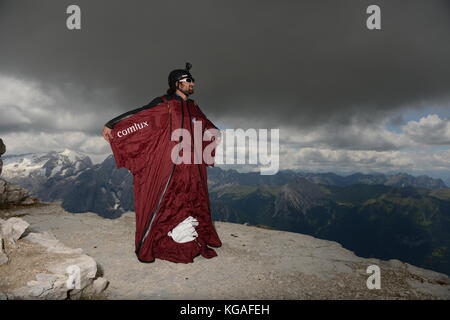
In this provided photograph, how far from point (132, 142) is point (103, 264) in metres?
3.08

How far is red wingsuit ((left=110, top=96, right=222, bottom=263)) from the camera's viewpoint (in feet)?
21.7

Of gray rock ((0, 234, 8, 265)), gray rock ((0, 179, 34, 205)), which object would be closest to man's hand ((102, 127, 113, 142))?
gray rock ((0, 234, 8, 265))

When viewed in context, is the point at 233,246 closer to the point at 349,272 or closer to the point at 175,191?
the point at 175,191

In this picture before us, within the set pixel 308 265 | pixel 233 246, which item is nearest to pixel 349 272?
pixel 308 265

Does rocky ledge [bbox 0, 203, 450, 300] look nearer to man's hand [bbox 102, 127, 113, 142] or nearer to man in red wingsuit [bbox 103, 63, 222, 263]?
man in red wingsuit [bbox 103, 63, 222, 263]

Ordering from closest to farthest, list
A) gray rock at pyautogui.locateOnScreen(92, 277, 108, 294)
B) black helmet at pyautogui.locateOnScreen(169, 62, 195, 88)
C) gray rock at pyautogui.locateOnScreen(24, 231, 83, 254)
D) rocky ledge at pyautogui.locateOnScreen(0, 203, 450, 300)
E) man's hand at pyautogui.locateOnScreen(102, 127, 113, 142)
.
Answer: gray rock at pyautogui.locateOnScreen(92, 277, 108, 294) < rocky ledge at pyautogui.locateOnScreen(0, 203, 450, 300) < gray rock at pyautogui.locateOnScreen(24, 231, 83, 254) < man's hand at pyautogui.locateOnScreen(102, 127, 113, 142) < black helmet at pyautogui.locateOnScreen(169, 62, 195, 88)

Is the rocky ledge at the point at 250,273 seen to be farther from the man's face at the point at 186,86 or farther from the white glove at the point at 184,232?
the man's face at the point at 186,86

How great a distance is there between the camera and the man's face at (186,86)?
283 inches

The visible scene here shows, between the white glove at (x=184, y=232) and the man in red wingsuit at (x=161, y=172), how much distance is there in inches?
1.0

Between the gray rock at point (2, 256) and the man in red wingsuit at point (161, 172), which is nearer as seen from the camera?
the gray rock at point (2, 256)

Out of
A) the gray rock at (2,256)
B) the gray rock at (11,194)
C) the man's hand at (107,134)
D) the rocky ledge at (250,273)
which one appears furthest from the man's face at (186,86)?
the gray rock at (11,194)
